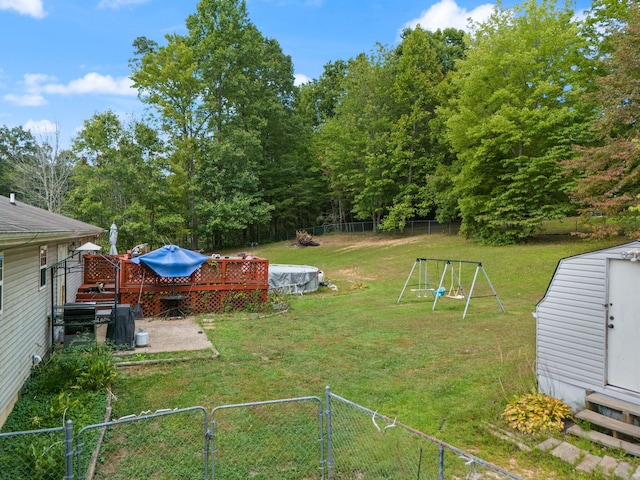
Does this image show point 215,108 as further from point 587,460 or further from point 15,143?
point 15,143

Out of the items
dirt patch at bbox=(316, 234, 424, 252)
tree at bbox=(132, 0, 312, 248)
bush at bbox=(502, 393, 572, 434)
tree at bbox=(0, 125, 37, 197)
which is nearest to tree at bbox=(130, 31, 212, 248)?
tree at bbox=(132, 0, 312, 248)

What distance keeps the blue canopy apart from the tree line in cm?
1410

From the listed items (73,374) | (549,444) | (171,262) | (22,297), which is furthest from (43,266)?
(549,444)

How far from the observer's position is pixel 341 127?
34.1 meters

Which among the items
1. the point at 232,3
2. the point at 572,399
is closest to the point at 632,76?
the point at 572,399

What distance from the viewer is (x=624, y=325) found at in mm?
5172

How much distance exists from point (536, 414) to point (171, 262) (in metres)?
10.4

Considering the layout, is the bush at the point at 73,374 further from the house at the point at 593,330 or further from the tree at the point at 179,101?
the tree at the point at 179,101

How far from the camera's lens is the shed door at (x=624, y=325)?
16.6 feet

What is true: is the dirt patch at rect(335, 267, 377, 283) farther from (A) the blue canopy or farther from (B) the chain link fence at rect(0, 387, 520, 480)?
(B) the chain link fence at rect(0, 387, 520, 480)

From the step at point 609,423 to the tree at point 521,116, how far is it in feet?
61.3

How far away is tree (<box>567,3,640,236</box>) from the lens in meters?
13.2

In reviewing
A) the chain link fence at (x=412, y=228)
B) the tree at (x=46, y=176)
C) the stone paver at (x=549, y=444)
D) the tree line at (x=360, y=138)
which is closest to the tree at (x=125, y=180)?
the tree line at (x=360, y=138)

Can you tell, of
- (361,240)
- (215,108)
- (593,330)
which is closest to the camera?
(593,330)
